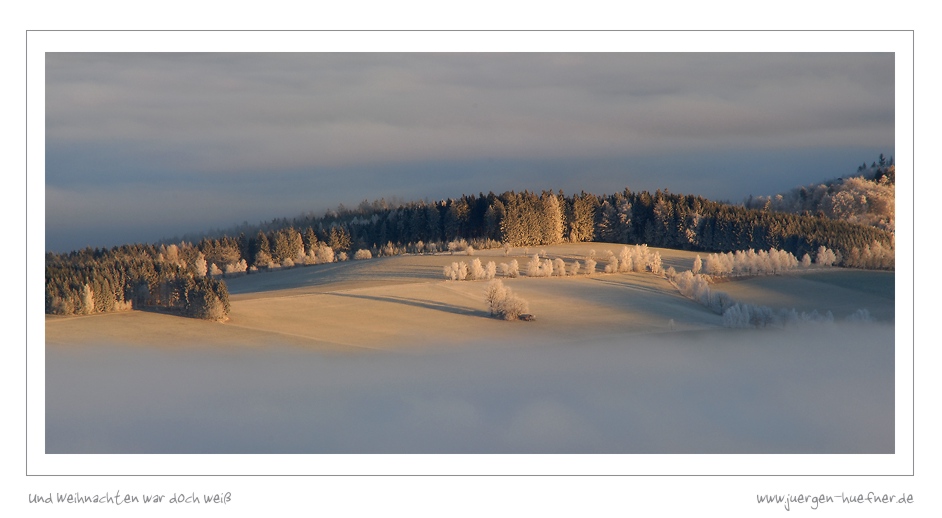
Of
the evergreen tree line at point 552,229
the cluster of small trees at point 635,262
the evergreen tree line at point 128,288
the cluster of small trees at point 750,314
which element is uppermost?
the evergreen tree line at point 552,229

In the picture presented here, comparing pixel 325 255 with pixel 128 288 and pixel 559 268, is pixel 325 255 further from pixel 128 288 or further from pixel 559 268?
pixel 128 288

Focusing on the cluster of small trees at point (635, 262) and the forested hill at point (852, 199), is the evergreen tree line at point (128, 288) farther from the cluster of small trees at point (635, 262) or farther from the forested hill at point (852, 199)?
the forested hill at point (852, 199)

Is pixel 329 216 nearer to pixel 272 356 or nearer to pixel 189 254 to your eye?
pixel 189 254

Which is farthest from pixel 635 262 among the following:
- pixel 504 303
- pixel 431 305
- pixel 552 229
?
pixel 431 305

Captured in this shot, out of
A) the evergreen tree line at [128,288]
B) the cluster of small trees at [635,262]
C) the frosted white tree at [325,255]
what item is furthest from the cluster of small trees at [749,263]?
the evergreen tree line at [128,288]

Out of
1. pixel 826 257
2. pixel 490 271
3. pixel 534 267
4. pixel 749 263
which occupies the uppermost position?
pixel 826 257

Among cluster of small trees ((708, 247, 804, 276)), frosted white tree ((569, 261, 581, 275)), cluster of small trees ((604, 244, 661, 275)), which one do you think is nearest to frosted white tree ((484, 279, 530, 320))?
frosted white tree ((569, 261, 581, 275))

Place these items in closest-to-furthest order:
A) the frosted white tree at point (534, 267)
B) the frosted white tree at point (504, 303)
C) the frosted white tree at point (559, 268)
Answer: the frosted white tree at point (504, 303) → the frosted white tree at point (534, 267) → the frosted white tree at point (559, 268)

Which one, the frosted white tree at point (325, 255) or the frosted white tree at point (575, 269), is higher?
the frosted white tree at point (325, 255)
